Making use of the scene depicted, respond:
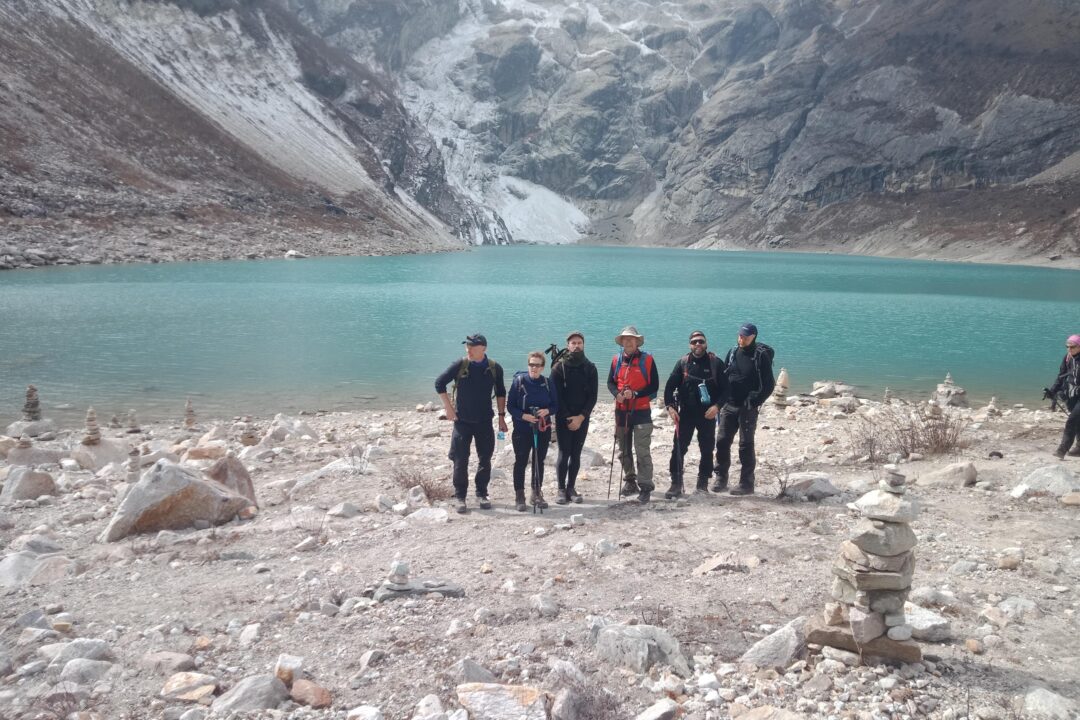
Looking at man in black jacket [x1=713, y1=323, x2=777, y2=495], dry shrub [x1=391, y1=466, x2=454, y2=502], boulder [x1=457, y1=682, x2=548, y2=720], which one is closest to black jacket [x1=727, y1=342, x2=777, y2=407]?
man in black jacket [x1=713, y1=323, x2=777, y2=495]

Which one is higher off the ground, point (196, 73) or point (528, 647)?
point (196, 73)

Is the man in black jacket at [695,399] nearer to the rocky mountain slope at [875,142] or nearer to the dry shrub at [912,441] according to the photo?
the dry shrub at [912,441]

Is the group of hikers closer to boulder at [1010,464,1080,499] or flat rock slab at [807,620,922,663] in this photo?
boulder at [1010,464,1080,499]

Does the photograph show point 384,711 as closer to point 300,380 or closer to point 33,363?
point 300,380

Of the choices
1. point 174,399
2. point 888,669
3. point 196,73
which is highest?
point 196,73

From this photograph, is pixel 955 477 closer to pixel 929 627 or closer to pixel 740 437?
pixel 740 437

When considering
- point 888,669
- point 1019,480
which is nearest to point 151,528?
point 888,669

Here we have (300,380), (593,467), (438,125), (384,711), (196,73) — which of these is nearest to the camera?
(384,711)

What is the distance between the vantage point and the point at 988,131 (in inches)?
5497

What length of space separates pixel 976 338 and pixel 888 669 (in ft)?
109

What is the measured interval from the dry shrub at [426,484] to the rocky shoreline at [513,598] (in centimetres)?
4

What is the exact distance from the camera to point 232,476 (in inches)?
306

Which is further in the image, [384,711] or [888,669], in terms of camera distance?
[888,669]

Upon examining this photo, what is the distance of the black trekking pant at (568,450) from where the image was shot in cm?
825
